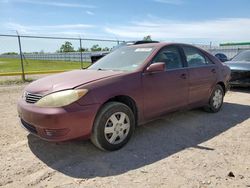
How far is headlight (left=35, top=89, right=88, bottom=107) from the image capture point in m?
3.45

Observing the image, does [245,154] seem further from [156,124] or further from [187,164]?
[156,124]

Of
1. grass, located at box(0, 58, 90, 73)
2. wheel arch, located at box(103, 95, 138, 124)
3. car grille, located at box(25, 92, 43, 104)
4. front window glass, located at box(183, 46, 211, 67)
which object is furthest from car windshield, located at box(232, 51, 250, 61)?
grass, located at box(0, 58, 90, 73)

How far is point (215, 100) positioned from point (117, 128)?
2990 mm

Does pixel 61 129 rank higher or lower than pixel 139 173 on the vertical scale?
higher

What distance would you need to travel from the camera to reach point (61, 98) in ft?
11.4

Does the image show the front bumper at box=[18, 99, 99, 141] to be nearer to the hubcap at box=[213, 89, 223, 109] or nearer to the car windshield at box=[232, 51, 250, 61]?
the hubcap at box=[213, 89, 223, 109]

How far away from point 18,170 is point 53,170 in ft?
1.46

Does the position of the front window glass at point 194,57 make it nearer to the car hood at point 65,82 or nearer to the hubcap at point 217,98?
the hubcap at point 217,98

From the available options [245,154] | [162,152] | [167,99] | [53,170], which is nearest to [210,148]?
[245,154]

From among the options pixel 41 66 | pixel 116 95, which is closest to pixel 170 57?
pixel 116 95

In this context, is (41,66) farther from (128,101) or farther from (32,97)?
(128,101)

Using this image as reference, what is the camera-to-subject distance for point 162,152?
3.88 meters

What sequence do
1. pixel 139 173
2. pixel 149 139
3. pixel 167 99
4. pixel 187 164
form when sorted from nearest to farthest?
pixel 139 173, pixel 187 164, pixel 149 139, pixel 167 99

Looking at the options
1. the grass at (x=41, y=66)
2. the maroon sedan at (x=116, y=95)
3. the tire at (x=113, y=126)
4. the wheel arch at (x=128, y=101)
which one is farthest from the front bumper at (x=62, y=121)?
the grass at (x=41, y=66)
